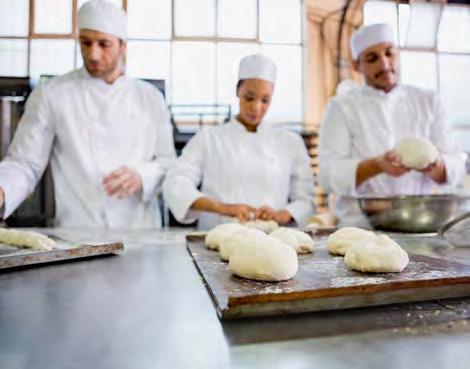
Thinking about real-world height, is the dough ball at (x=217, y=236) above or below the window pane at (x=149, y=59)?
below

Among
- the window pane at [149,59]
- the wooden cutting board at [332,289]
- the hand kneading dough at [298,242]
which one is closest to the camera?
the wooden cutting board at [332,289]

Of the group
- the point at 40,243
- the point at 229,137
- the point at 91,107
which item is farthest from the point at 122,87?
the point at 40,243

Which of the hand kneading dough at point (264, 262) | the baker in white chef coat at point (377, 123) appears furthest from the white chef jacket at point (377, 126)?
the hand kneading dough at point (264, 262)

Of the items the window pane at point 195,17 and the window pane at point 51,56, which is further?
the window pane at point 195,17

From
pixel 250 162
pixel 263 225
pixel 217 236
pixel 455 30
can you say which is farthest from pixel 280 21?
pixel 217 236

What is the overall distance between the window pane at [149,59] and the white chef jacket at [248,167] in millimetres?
3371

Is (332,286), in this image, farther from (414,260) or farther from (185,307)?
(414,260)

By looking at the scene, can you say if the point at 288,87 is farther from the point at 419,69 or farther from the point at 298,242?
the point at 298,242

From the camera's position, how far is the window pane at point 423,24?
5.79 meters

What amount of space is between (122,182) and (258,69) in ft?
2.83

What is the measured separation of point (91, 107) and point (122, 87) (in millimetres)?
179

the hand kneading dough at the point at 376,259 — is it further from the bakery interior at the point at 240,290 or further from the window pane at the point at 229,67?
the window pane at the point at 229,67

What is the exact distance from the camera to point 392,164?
157 cm

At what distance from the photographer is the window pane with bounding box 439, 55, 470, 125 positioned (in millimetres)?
6227
